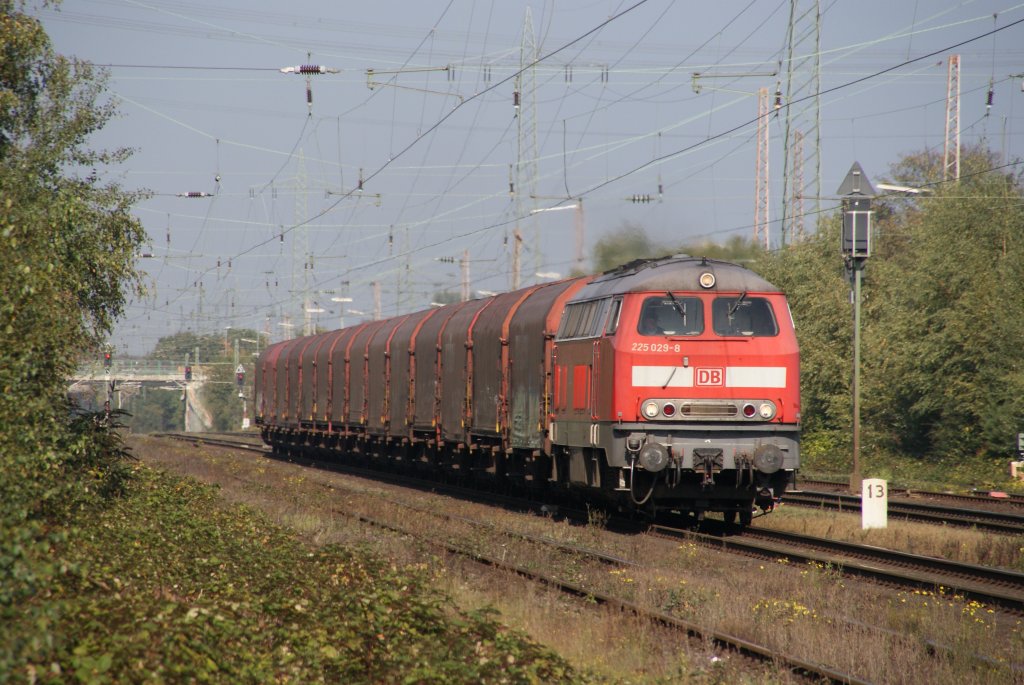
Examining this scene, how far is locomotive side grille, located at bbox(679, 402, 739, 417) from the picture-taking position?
55.5ft

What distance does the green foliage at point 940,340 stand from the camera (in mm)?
31375

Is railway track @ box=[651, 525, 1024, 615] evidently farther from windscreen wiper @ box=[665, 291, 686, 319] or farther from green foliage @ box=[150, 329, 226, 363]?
green foliage @ box=[150, 329, 226, 363]

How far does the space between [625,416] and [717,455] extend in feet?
4.66

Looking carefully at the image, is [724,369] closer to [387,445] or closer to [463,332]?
[463,332]

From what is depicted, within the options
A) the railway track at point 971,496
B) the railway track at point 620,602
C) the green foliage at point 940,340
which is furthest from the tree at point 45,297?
the green foliage at point 940,340

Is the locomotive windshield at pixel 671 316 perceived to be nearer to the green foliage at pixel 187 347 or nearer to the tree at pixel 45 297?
the tree at pixel 45 297

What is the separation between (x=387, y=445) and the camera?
33406mm

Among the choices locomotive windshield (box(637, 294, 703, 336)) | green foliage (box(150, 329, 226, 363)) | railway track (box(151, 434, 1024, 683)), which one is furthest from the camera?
green foliage (box(150, 329, 226, 363))

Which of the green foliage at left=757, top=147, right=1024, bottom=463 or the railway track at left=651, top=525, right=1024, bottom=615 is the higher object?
the green foliage at left=757, top=147, right=1024, bottom=463

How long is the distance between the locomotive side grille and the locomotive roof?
70.1 inches

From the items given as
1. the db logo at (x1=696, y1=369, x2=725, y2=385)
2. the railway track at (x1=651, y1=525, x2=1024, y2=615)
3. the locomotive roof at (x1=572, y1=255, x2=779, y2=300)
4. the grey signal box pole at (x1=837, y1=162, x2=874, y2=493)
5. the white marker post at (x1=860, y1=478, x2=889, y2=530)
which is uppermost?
the grey signal box pole at (x1=837, y1=162, x2=874, y2=493)

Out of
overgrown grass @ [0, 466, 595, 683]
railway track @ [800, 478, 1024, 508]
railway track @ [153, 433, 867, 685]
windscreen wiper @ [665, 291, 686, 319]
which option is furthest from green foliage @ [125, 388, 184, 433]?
overgrown grass @ [0, 466, 595, 683]

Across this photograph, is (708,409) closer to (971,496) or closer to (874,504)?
(874,504)

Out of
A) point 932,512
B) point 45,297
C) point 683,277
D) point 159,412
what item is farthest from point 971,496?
point 159,412
